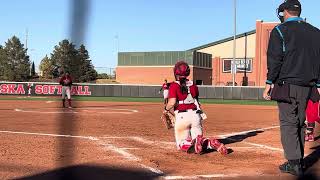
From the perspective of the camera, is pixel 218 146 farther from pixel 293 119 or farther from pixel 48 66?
pixel 48 66

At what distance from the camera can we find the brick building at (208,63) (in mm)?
63062

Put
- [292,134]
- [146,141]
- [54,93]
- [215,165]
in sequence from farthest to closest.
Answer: [54,93], [146,141], [215,165], [292,134]

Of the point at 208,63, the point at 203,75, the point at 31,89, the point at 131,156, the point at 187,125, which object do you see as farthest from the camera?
the point at 208,63

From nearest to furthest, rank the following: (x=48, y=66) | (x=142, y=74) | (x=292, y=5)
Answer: (x=48, y=66)
(x=292, y=5)
(x=142, y=74)

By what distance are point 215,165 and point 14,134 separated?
5.11 m

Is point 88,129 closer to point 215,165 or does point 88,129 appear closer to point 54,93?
point 215,165

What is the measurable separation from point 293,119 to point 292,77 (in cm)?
52

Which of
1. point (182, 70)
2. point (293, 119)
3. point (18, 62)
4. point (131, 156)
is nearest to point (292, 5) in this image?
point (293, 119)

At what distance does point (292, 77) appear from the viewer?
19.7 ft

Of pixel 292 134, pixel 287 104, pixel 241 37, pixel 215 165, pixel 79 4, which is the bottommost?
pixel 215 165

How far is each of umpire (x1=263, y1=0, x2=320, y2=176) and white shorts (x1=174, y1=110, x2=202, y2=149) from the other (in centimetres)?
203

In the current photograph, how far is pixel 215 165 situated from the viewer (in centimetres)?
681

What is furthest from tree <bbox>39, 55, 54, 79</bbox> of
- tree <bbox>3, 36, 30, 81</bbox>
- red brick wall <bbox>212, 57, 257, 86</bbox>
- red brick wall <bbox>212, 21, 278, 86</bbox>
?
red brick wall <bbox>212, 57, 257, 86</bbox>

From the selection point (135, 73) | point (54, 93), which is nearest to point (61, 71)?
point (54, 93)
